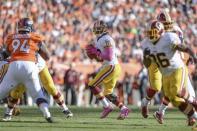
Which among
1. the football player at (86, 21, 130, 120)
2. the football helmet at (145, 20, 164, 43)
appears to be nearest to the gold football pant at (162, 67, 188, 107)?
the football helmet at (145, 20, 164, 43)

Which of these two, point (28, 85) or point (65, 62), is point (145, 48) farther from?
point (65, 62)

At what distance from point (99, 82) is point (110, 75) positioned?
28 cm

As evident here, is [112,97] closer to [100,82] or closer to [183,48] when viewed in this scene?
[100,82]

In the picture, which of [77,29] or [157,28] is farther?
[77,29]

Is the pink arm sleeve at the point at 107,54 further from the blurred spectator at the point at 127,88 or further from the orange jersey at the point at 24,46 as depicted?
the blurred spectator at the point at 127,88

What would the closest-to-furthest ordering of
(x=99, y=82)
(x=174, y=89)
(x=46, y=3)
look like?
(x=174, y=89) < (x=99, y=82) < (x=46, y=3)

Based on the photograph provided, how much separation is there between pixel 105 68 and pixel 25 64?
271 cm

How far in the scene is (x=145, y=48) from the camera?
1212 centimetres

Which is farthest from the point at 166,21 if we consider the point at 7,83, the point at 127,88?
the point at 127,88

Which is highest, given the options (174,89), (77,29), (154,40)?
(77,29)

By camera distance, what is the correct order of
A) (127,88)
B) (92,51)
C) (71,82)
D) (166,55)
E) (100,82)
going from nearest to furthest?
(166,55)
(92,51)
(100,82)
(71,82)
(127,88)

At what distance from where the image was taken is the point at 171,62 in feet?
38.6

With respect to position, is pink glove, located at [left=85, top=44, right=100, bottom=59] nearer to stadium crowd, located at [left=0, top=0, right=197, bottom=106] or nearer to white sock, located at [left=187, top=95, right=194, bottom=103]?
white sock, located at [left=187, top=95, right=194, bottom=103]

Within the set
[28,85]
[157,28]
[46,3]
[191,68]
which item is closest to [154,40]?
[157,28]
